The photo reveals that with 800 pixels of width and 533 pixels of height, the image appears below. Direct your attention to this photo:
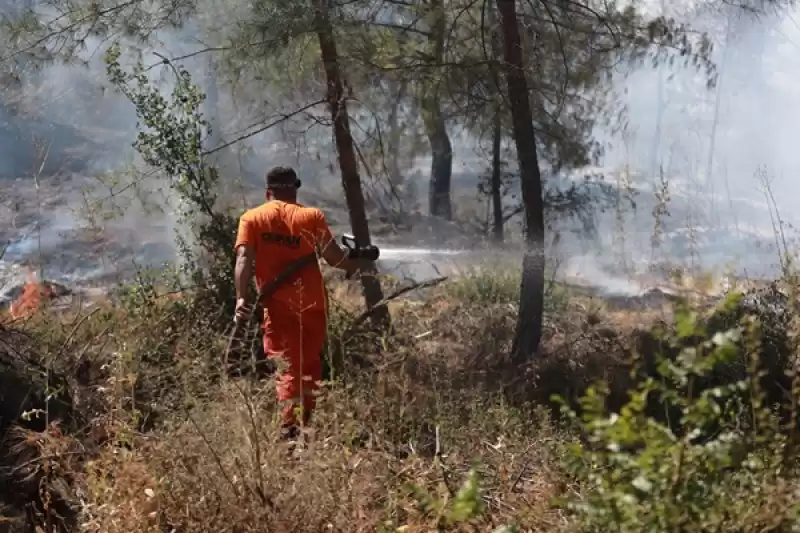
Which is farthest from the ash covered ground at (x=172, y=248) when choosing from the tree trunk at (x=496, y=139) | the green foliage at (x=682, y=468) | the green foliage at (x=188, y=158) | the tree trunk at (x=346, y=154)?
the green foliage at (x=682, y=468)

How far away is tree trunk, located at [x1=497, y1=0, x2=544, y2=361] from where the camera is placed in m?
6.25

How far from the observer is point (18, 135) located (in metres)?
24.0

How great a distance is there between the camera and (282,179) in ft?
16.2

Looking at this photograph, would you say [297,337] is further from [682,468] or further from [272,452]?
[682,468]

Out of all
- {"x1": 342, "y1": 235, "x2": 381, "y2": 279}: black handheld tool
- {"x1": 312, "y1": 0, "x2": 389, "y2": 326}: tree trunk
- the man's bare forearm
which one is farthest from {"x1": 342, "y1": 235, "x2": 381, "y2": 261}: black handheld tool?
{"x1": 312, "y1": 0, "x2": 389, "y2": 326}: tree trunk

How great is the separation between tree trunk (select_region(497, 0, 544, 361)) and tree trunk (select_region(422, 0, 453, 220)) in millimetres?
596

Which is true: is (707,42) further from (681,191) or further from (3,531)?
(681,191)

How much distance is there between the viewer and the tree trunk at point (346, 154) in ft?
21.4

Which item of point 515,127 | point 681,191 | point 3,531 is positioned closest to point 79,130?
point 681,191

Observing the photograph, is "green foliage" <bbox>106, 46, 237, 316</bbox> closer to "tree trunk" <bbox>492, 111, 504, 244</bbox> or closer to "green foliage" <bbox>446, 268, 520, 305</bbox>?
"green foliage" <bbox>446, 268, 520, 305</bbox>

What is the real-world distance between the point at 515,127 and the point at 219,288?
7.89 feet

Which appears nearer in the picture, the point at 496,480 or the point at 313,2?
the point at 496,480

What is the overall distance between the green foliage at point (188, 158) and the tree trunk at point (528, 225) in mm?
2171

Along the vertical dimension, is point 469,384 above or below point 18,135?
below
